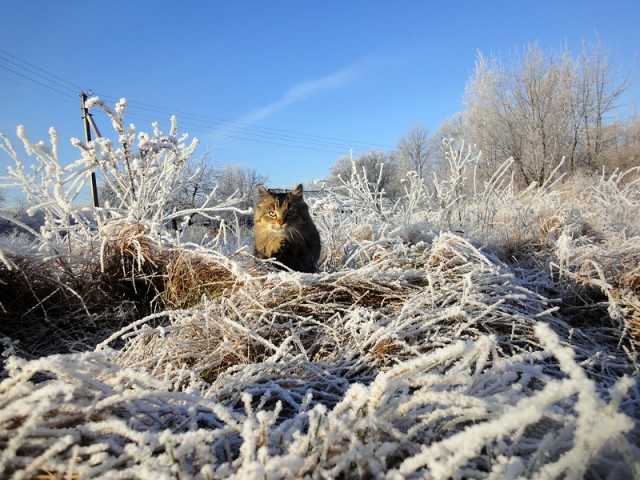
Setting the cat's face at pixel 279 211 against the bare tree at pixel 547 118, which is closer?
the cat's face at pixel 279 211

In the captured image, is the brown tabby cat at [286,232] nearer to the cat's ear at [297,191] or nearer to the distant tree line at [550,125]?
the cat's ear at [297,191]

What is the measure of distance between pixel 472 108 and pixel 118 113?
57.2ft

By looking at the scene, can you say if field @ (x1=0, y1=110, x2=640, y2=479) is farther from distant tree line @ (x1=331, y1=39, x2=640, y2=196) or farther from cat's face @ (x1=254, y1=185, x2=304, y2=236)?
distant tree line @ (x1=331, y1=39, x2=640, y2=196)

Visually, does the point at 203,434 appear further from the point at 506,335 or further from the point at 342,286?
the point at 506,335

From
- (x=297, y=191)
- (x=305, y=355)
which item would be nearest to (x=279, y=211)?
(x=297, y=191)

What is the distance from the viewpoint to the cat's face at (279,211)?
128 inches

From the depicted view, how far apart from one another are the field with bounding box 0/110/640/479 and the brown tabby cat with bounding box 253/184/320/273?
27 centimetres

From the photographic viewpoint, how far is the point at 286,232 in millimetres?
3205

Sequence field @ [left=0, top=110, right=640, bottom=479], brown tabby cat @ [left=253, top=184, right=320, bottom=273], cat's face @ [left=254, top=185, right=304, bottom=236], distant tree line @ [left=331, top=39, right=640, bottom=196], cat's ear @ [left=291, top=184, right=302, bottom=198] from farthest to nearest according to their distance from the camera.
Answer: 1. distant tree line @ [left=331, top=39, right=640, bottom=196]
2. cat's ear @ [left=291, top=184, right=302, bottom=198]
3. cat's face @ [left=254, top=185, right=304, bottom=236]
4. brown tabby cat @ [left=253, top=184, right=320, bottom=273]
5. field @ [left=0, top=110, right=640, bottom=479]

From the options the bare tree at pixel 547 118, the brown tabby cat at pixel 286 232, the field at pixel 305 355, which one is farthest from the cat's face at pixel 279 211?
the bare tree at pixel 547 118

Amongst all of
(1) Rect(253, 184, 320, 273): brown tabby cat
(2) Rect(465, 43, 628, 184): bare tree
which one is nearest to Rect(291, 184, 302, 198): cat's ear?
(1) Rect(253, 184, 320, 273): brown tabby cat

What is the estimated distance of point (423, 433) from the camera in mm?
825

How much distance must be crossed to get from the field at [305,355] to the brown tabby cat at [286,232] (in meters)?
0.27

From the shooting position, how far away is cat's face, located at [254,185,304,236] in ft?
10.7
